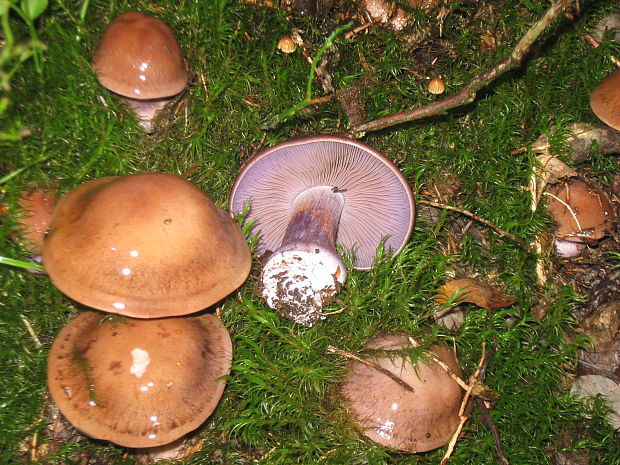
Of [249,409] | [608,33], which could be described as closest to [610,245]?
[608,33]

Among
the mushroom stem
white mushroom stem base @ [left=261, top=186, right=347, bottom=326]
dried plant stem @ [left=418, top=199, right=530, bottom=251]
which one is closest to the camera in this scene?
white mushroom stem base @ [left=261, top=186, right=347, bottom=326]

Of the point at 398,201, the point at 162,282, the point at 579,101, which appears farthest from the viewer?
the point at 579,101

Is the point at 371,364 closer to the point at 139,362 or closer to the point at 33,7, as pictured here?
the point at 139,362

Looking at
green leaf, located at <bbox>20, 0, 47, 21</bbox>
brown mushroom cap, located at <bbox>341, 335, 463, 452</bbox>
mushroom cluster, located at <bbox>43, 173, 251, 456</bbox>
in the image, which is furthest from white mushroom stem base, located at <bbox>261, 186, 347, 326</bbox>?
green leaf, located at <bbox>20, 0, 47, 21</bbox>

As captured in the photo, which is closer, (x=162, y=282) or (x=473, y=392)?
(x=162, y=282)

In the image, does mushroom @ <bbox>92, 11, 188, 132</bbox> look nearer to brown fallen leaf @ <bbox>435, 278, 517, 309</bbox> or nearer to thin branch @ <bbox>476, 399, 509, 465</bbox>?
brown fallen leaf @ <bbox>435, 278, 517, 309</bbox>

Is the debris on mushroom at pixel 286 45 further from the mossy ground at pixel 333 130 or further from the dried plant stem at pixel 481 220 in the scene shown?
the dried plant stem at pixel 481 220

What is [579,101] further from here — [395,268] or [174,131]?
[174,131]
